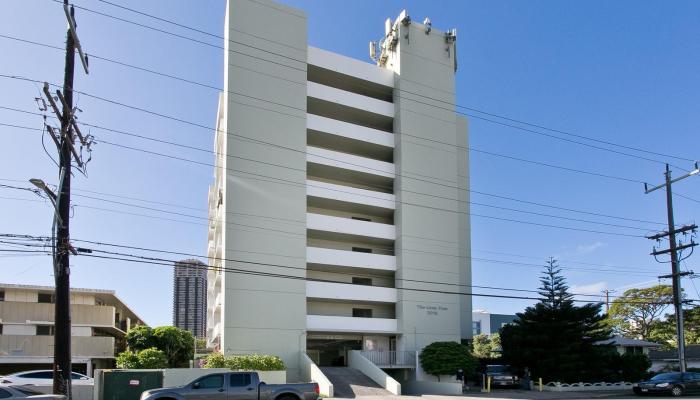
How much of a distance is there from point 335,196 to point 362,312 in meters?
9.33

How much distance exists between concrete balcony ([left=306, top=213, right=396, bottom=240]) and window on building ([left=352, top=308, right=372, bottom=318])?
18.9 feet

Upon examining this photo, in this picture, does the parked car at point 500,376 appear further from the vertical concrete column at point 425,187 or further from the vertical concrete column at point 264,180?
the vertical concrete column at point 264,180

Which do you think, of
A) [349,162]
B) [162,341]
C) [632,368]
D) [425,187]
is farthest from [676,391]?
[162,341]

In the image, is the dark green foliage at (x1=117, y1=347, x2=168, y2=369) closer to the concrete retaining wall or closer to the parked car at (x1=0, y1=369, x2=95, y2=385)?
the parked car at (x1=0, y1=369, x2=95, y2=385)

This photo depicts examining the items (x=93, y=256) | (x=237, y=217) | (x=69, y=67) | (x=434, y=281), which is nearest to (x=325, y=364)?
(x=434, y=281)

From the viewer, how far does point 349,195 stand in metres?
47.0

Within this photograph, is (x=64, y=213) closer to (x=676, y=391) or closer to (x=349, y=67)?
(x=676, y=391)

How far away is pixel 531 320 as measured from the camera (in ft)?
149

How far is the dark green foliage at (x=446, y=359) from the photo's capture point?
4222cm

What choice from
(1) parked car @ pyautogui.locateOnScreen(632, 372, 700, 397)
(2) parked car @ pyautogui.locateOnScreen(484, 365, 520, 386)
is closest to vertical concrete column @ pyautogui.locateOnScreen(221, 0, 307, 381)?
(2) parked car @ pyautogui.locateOnScreen(484, 365, 520, 386)

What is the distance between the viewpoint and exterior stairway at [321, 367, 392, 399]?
34.4 metres

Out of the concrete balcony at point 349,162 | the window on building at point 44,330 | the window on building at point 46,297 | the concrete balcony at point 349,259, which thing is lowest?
the window on building at point 44,330

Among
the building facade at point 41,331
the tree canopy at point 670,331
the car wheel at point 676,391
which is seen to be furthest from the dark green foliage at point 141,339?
the tree canopy at point 670,331

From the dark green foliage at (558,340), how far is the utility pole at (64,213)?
32.8 m
